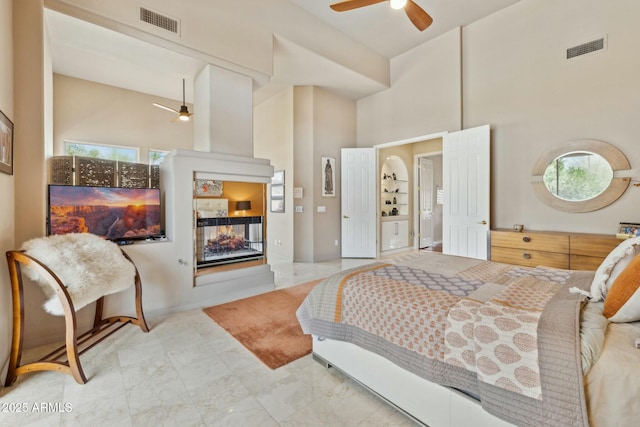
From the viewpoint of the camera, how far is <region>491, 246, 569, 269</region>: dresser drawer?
330 cm

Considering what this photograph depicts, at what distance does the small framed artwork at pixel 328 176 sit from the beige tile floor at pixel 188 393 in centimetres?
396

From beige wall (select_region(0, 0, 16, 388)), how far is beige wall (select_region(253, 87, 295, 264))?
154 inches

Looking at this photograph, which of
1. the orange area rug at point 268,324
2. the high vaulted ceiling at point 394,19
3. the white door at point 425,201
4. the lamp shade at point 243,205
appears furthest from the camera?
the white door at point 425,201

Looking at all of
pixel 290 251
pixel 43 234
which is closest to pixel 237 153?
pixel 43 234

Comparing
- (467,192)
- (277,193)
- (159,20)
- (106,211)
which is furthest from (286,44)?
(467,192)

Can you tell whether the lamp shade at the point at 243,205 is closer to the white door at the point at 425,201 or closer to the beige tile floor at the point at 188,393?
the beige tile floor at the point at 188,393

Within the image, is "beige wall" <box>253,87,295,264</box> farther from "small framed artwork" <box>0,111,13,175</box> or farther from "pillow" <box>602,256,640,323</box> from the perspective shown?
"pillow" <box>602,256,640,323</box>

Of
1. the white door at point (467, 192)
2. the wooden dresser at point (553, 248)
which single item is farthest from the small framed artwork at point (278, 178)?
the wooden dresser at point (553, 248)

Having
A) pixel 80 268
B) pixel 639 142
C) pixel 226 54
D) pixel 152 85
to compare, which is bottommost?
pixel 80 268

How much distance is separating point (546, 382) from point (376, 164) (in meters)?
5.16

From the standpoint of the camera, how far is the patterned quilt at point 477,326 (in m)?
1.04

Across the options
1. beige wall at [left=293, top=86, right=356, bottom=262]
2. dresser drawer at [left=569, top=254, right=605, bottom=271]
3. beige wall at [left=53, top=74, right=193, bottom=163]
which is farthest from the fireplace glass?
beige wall at [left=53, top=74, right=193, bottom=163]

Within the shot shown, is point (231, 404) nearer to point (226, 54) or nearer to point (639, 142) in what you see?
point (226, 54)

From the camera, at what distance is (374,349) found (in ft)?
5.36
